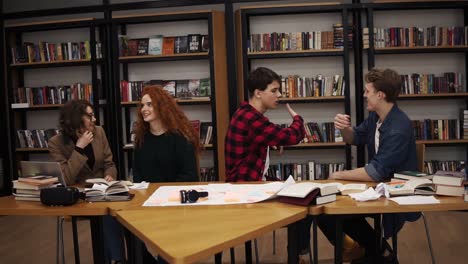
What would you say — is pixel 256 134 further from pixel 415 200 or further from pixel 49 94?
pixel 49 94

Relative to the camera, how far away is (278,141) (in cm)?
282

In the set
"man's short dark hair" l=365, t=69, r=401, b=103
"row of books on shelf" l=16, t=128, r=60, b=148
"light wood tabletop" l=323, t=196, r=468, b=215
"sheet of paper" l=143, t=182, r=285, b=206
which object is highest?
"man's short dark hair" l=365, t=69, r=401, b=103

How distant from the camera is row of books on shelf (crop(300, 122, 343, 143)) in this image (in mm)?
5172

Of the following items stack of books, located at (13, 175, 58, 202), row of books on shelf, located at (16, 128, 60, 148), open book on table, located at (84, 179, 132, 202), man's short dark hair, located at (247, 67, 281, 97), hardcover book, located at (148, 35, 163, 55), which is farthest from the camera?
row of books on shelf, located at (16, 128, 60, 148)

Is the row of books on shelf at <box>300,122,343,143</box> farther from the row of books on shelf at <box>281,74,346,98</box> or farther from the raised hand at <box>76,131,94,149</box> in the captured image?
the raised hand at <box>76,131,94,149</box>

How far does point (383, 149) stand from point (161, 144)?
4.28ft

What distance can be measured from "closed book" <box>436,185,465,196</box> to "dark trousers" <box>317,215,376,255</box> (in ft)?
1.99

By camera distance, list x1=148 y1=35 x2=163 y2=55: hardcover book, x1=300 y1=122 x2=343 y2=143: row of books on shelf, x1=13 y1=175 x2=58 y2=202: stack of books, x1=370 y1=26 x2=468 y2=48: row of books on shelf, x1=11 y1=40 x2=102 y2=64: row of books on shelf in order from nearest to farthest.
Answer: x1=13 y1=175 x2=58 y2=202: stack of books < x1=370 y1=26 x2=468 y2=48: row of books on shelf < x1=300 y1=122 x2=343 y2=143: row of books on shelf < x1=148 y1=35 x2=163 y2=55: hardcover book < x1=11 y1=40 x2=102 y2=64: row of books on shelf

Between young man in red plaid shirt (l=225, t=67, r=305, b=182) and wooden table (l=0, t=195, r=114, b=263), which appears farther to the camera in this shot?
young man in red plaid shirt (l=225, t=67, r=305, b=182)

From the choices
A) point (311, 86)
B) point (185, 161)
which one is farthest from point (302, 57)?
point (185, 161)

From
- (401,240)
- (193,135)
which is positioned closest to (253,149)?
(193,135)

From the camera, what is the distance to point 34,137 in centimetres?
560

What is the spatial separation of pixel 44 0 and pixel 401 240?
4.83 meters

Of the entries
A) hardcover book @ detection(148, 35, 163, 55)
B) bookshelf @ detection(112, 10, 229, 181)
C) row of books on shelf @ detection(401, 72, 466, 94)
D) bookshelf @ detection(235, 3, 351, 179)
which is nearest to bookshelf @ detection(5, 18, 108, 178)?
bookshelf @ detection(112, 10, 229, 181)
